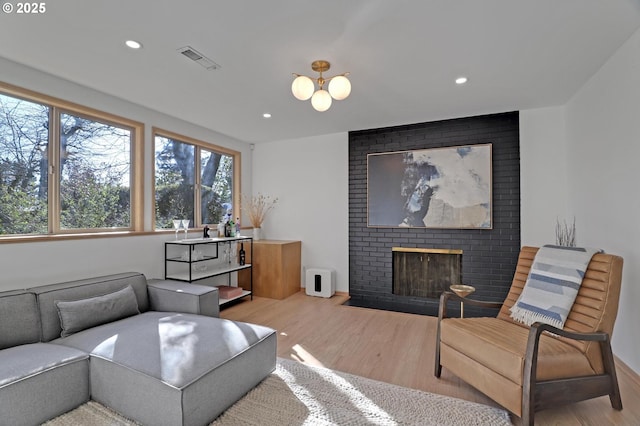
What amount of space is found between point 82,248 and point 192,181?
66.3 inches

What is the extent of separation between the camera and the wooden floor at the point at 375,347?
1878mm

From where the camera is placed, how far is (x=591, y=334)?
5.74 feet

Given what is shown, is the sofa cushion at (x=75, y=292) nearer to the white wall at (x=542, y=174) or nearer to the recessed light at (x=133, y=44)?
the recessed light at (x=133, y=44)

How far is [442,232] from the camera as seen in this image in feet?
13.2

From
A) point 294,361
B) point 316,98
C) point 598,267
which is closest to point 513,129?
point 598,267

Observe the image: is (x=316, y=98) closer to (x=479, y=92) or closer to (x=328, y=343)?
(x=479, y=92)

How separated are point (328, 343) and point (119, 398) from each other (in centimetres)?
167

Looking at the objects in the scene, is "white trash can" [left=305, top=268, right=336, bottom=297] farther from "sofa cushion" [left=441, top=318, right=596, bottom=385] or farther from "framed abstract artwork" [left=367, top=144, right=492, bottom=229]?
"sofa cushion" [left=441, top=318, right=596, bottom=385]

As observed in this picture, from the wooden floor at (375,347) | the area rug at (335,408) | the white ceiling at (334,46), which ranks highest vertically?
the white ceiling at (334,46)

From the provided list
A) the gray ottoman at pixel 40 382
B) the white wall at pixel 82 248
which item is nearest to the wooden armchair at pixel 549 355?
the gray ottoman at pixel 40 382

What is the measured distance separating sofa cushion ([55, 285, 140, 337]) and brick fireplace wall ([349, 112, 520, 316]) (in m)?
2.69

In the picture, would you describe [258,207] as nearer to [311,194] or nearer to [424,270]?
[311,194]

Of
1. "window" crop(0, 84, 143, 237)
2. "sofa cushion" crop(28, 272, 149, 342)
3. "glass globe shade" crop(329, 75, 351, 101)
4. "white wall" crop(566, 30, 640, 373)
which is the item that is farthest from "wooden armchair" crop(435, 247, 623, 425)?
"window" crop(0, 84, 143, 237)

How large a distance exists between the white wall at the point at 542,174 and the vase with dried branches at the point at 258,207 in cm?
355
